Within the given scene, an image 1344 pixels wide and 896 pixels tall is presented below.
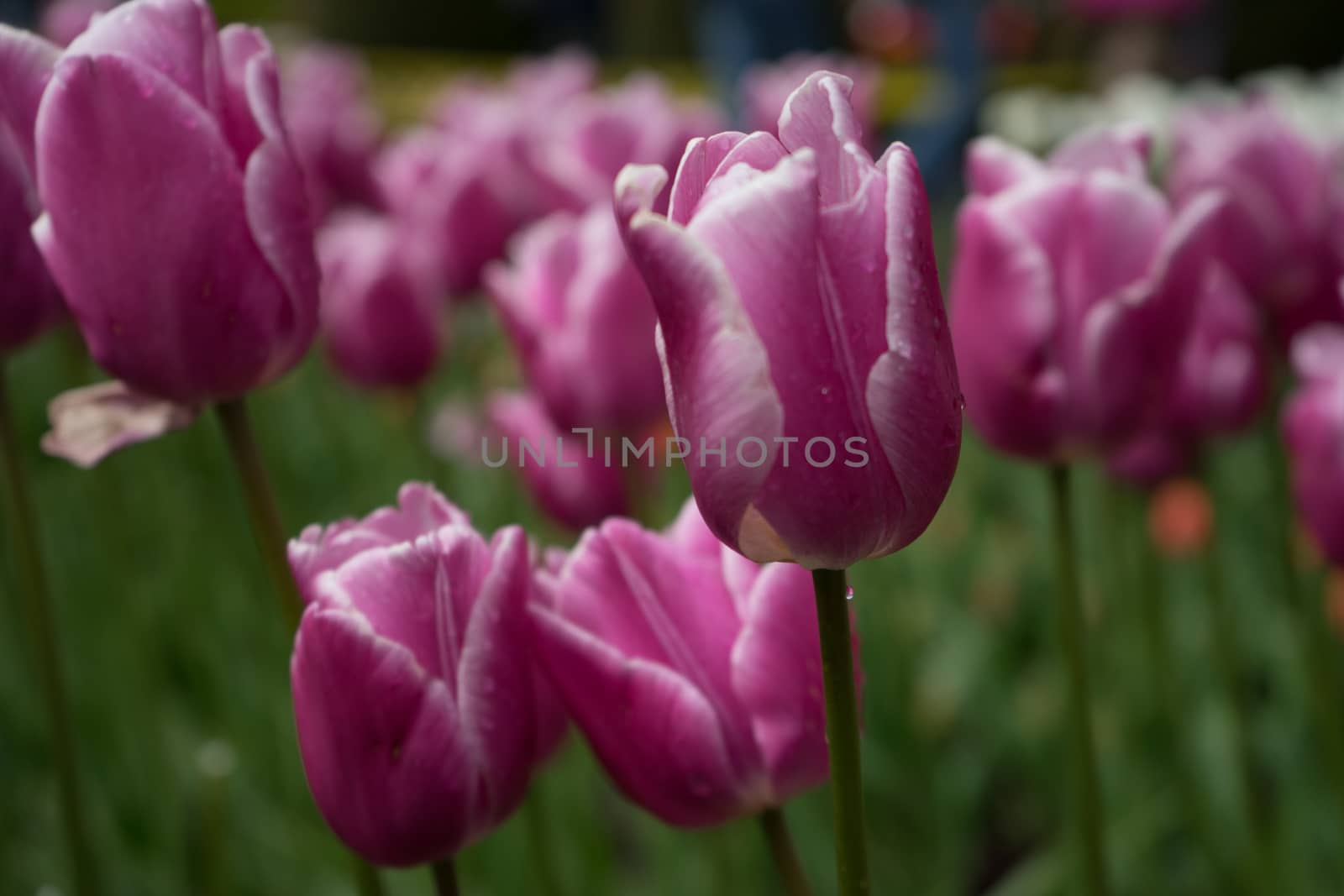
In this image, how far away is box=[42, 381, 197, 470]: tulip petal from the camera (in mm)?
561

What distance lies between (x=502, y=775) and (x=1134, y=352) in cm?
45

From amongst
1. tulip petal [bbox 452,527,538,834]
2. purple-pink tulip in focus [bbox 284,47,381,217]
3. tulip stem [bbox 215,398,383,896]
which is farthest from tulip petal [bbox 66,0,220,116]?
purple-pink tulip in focus [bbox 284,47,381,217]

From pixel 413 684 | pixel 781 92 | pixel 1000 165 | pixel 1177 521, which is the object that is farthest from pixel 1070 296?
pixel 1177 521

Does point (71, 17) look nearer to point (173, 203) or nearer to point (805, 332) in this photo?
point (173, 203)

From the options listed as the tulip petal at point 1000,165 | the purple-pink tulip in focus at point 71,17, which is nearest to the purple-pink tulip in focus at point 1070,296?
the tulip petal at point 1000,165

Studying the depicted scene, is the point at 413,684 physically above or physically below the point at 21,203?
below

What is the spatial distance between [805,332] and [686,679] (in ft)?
0.59

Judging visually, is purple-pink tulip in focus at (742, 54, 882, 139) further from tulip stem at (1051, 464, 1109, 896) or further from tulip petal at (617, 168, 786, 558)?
tulip petal at (617, 168, 786, 558)

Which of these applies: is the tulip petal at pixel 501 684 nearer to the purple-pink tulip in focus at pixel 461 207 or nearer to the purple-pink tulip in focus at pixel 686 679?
the purple-pink tulip in focus at pixel 686 679

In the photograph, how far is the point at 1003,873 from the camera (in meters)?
1.60

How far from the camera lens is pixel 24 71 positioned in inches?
21.5

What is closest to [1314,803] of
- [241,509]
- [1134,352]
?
[1134,352]

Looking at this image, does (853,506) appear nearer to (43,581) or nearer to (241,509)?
(43,581)

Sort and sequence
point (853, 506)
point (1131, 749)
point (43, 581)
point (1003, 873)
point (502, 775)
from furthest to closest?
point (1003, 873), point (1131, 749), point (43, 581), point (502, 775), point (853, 506)
